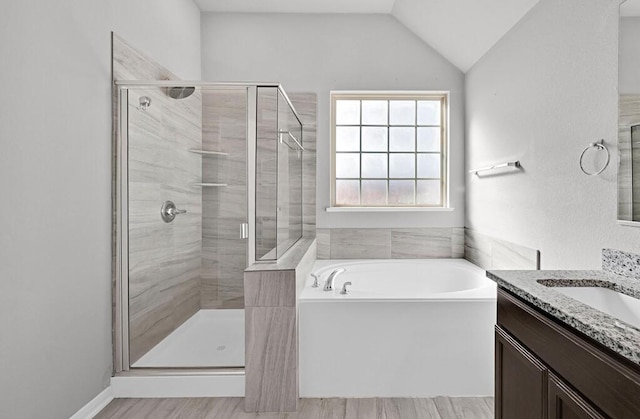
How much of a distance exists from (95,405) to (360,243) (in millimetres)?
2190

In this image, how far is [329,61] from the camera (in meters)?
3.45

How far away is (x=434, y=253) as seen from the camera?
3.46 m

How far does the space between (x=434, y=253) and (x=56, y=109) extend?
288 cm

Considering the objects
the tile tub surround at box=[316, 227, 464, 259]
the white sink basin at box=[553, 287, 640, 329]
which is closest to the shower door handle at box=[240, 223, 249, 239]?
the tile tub surround at box=[316, 227, 464, 259]

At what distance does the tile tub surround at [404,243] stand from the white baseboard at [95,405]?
1.88m

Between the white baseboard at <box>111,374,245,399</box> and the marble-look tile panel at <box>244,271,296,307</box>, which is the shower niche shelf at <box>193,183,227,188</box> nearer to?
the marble-look tile panel at <box>244,271,296,307</box>

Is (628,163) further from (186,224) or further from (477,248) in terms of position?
(186,224)

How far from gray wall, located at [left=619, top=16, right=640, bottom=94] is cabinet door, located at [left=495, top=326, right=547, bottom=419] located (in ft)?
3.35

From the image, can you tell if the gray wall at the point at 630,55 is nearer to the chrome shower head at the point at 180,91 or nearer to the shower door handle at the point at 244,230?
the shower door handle at the point at 244,230

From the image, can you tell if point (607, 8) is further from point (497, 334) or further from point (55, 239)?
point (55, 239)

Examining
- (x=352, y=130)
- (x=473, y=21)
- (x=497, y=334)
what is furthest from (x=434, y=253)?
(x=497, y=334)

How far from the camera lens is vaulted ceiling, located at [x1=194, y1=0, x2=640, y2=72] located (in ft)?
8.09

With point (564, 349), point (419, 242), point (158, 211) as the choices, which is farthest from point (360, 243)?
point (564, 349)

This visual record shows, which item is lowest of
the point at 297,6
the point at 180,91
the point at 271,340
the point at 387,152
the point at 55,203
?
the point at 271,340
